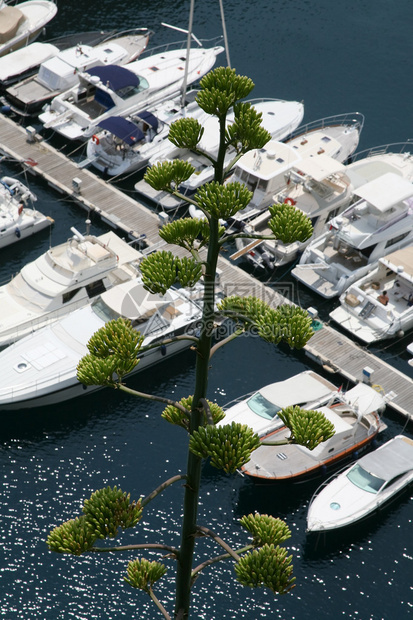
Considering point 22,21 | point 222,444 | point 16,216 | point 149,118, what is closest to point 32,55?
point 22,21

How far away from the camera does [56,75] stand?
5591 cm

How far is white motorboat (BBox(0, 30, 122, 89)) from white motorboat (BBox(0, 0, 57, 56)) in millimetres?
1043

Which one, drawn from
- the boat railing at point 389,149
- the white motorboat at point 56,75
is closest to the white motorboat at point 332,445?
the boat railing at point 389,149

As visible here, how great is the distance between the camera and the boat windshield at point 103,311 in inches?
1587

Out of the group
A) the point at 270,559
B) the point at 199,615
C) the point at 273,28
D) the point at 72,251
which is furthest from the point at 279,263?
the point at 270,559

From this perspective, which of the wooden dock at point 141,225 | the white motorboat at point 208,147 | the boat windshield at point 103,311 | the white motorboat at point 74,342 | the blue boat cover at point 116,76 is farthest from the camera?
the blue boat cover at point 116,76

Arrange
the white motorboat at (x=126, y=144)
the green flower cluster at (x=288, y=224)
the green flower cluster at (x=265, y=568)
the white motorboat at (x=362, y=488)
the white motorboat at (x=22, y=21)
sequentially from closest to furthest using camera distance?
the green flower cluster at (x=265, y=568), the green flower cluster at (x=288, y=224), the white motorboat at (x=362, y=488), the white motorboat at (x=126, y=144), the white motorboat at (x=22, y=21)

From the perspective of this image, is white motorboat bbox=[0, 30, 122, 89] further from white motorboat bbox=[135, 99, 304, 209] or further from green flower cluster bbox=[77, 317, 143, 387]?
green flower cluster bbox=[77, 317, 143, 387]

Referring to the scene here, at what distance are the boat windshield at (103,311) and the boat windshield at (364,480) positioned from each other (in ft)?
43.7

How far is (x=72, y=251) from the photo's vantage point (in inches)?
1668

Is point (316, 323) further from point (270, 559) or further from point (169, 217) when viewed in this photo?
point (270, 559)

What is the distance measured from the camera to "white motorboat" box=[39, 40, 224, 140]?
53156 millimetres

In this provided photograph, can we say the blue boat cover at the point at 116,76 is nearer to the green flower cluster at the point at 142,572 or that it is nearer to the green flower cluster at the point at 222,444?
the green flower cluster at the point at 142,572

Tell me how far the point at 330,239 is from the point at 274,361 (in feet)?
29.7
